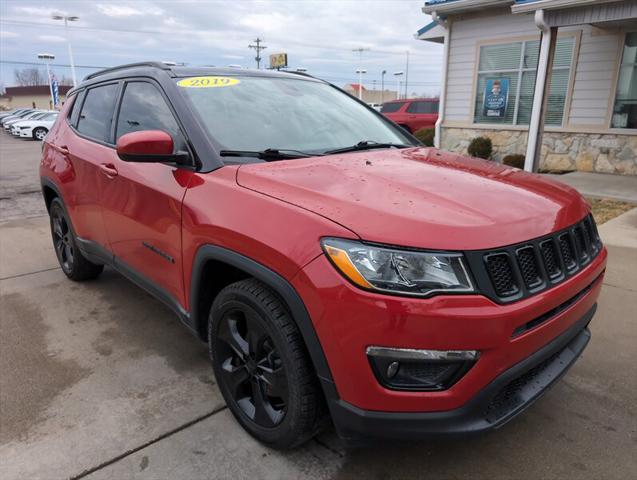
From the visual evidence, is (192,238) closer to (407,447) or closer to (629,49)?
(407,447)

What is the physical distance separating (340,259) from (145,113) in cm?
197

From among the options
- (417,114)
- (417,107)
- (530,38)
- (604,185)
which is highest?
(530,38)

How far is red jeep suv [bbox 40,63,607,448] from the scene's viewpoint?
69.5 inches

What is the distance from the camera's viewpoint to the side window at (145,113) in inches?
111

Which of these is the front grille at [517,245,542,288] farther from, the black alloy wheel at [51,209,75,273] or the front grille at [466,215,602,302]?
the black alloy wheel at [51,209,75,273]

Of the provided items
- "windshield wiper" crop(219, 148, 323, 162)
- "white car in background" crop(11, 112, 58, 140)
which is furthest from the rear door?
"white car in background" crop(11, 112, 58, 140)

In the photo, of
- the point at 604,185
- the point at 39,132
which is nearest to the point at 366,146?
the point at 604,185

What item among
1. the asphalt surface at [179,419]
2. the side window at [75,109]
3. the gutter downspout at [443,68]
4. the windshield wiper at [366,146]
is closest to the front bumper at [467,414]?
the asphalt surface at [179,419]

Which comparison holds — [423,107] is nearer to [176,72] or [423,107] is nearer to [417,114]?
[417,114]

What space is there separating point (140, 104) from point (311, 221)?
189cm

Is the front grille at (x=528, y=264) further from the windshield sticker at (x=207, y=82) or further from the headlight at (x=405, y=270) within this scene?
the windshield sticker at (x=207, y=82)

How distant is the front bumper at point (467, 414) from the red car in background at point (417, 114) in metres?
15.5

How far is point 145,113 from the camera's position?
312 cm

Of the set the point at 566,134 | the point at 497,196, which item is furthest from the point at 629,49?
the point at 497,196
